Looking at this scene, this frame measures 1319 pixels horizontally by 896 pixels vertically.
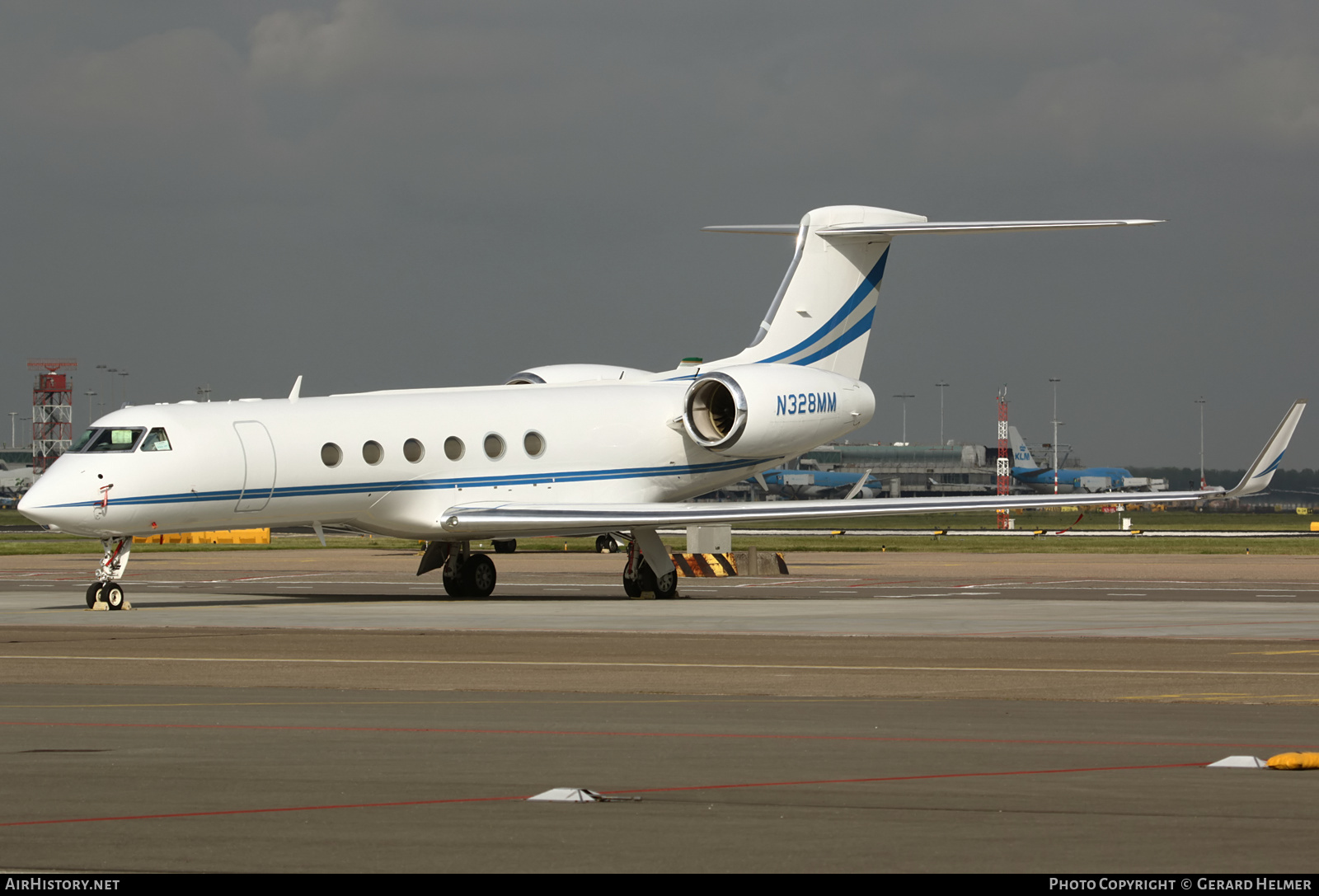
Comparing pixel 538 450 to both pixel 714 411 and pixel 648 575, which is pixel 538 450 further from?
pixel 714 411

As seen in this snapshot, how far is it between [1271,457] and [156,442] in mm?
18413

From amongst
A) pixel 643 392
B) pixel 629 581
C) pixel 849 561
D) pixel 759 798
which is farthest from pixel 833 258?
pixel 759 798

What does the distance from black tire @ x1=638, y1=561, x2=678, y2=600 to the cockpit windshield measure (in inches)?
363

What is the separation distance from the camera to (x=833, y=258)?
34000 mm

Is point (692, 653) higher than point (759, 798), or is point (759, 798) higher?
point (692, 653)

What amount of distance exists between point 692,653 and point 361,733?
277 inches

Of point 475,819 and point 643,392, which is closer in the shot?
point 475,819

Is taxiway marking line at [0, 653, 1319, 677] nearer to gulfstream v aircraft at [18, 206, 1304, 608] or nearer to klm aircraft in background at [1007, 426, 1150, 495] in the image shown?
gulfstream v aircraft at [18, 206, 1304, 608]

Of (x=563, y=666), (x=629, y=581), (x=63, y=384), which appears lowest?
(x=563, y=666)

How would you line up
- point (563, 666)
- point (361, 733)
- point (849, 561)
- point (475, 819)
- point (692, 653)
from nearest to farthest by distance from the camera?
point (475, 819) < point (361, 733) < point (563, 666) < point (692, 653) < point (849, 561)

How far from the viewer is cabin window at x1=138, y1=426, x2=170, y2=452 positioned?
84.2ft

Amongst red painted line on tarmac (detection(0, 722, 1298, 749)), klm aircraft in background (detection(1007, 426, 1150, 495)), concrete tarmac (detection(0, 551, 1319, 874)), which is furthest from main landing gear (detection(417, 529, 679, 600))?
klm aircraft in background (detection(1007, 426, 1150, 495))

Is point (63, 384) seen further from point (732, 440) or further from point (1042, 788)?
point (1042, 788)

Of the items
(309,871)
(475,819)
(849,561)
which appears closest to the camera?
(309,871)
